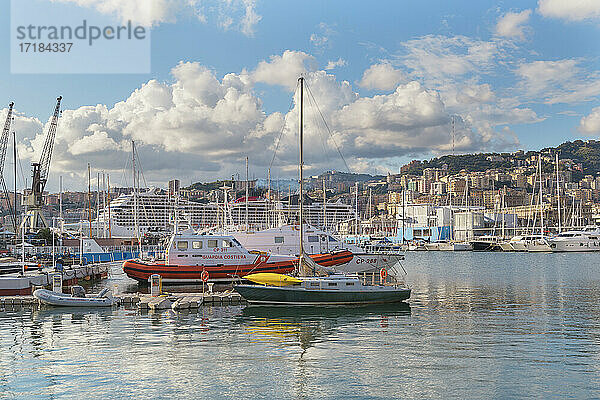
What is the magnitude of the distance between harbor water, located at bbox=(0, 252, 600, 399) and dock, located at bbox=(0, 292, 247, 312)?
68cm

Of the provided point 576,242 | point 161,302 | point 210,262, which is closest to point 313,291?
point 161,302

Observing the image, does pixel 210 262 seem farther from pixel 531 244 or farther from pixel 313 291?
pixel 531 244

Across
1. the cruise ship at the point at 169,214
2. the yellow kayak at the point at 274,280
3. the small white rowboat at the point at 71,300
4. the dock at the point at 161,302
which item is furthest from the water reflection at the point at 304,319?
the cruise ship at the point at 169,214

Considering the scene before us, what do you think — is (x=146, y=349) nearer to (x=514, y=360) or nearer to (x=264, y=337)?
(x=264, y=337)

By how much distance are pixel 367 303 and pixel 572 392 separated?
12.7 meters

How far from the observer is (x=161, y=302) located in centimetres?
2406

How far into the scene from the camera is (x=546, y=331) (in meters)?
19.4

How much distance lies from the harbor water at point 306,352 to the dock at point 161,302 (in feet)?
2.23

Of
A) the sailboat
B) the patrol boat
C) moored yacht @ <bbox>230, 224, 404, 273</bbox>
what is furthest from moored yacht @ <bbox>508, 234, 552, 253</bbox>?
the sailboat

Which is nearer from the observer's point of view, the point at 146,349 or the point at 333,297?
the point at 146,349

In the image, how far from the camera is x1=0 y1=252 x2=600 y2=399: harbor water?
1277cm

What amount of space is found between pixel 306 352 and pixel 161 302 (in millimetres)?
9751

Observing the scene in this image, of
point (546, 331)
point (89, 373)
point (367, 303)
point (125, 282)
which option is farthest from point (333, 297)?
point (125, 282)

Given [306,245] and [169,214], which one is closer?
[306,245]
